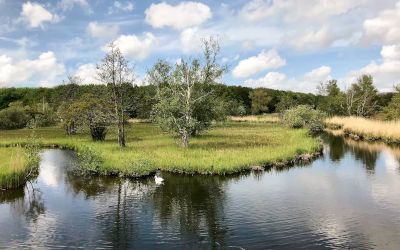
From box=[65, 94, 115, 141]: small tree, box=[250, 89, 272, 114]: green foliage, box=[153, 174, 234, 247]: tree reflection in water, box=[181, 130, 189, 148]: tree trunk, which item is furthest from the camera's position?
box=[250, 89, 272, 114]: green foliage

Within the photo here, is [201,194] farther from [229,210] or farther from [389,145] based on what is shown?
[389,145]

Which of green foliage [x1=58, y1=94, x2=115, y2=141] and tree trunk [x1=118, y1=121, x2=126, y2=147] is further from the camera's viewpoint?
green foliage [x1=58, y1=94, x2=115, y2=141]

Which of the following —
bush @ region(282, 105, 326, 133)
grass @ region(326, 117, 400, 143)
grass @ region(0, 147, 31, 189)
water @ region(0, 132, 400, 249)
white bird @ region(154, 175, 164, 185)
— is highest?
bush @ region(282, 105, 326, 133)

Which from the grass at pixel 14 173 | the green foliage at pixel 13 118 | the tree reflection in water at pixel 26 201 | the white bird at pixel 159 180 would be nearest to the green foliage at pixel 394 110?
the white bird at pixel 159 180

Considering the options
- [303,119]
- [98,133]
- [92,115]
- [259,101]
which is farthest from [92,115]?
[259,101]

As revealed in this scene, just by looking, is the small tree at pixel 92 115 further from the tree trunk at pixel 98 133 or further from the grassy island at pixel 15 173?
the grassy island at pixel 15 173

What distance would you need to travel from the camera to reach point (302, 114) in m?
79.5

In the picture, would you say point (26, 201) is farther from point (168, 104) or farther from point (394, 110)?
point (394, 110)

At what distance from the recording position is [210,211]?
2198 cm

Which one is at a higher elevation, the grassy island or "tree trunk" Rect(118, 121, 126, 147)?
"tree trunk" Rect(118, 121, 126, 147)

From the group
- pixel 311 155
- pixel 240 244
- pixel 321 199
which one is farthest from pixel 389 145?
pixel 240 244

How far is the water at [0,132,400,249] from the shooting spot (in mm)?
17594

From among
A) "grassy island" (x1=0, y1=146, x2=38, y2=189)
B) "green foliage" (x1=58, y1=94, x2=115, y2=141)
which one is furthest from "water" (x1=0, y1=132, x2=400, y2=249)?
"green foliage" (x1=58, y1=94, x2=115, y2=141)

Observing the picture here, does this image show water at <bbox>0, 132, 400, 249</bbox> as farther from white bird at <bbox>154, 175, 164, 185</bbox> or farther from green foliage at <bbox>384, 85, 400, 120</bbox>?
green foliage at <bbox>384, 85, 400, 120</bbox>
